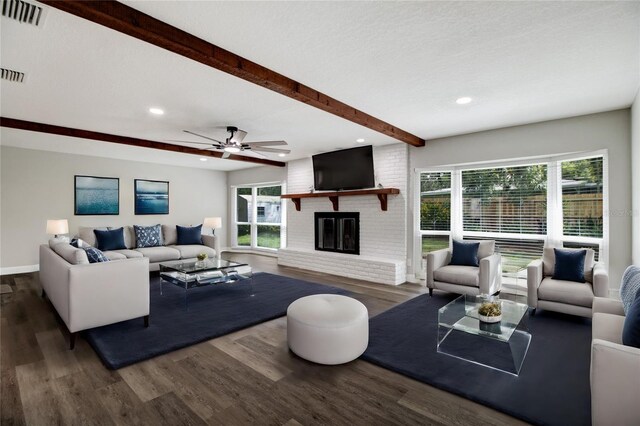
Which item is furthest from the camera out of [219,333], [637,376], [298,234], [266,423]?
[298,234]

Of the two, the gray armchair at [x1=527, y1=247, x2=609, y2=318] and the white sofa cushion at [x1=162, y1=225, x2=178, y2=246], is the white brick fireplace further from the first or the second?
the white sofa cushion at [x1=162, y1=225, x2=178, y2=246]

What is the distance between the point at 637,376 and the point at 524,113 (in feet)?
11.0

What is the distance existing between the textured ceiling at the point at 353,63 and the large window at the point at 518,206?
2.63 feet

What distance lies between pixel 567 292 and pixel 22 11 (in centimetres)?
523

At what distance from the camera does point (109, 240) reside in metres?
6.03

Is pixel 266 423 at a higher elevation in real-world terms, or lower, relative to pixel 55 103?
lower

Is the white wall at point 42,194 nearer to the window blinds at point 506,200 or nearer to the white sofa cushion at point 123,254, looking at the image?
the white sofa cushion at point 123,254

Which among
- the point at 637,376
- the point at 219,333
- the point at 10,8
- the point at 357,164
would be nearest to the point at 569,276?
the point at 637,376

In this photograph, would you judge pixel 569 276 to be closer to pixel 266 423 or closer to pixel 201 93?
pixel 266 423

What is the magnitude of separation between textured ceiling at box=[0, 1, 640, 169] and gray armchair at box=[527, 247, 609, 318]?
189 centimetres

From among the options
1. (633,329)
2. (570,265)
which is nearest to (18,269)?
Answer: (633,329)

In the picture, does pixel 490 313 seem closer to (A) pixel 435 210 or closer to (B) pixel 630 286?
(B) pixel 630 286

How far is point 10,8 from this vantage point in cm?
197

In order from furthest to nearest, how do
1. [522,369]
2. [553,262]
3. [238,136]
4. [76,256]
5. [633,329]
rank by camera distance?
[238,136] → [553,262] → [76,256] → [522,369] → [633,329]
